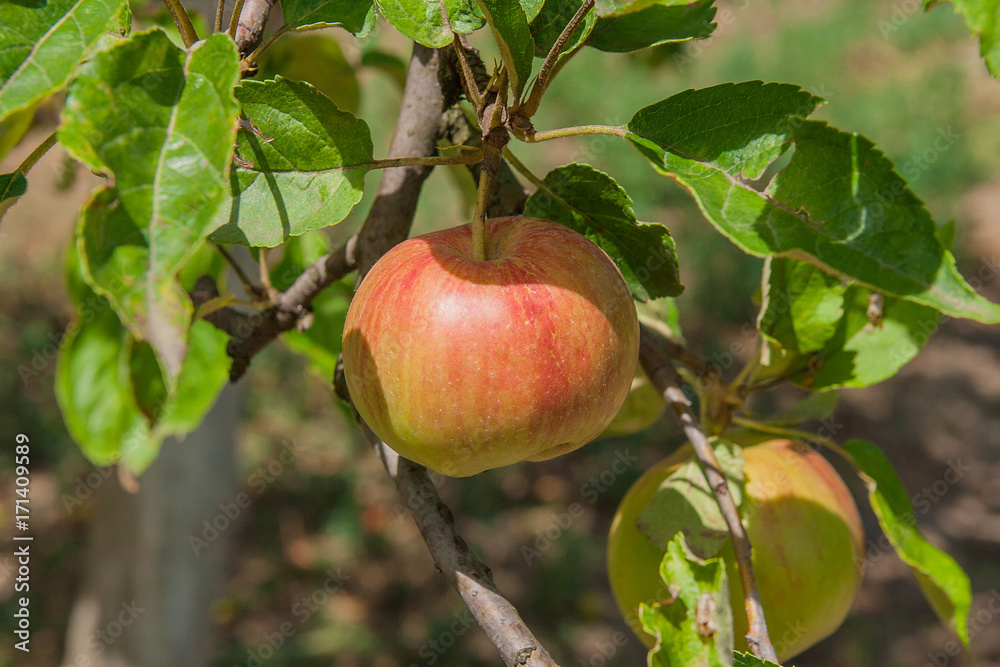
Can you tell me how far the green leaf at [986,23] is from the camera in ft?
1.66

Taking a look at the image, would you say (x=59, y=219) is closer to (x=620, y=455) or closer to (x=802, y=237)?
(x=620, y=455)

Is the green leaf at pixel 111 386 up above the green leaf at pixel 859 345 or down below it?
below

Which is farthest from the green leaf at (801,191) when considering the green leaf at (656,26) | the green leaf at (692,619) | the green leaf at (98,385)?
the green leaf at (98,385)

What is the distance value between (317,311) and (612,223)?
0.75 m

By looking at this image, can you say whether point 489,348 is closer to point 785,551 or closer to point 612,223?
point 612,223

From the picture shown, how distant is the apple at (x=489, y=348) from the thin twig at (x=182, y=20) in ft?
0.92

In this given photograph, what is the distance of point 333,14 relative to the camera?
2.52 feet

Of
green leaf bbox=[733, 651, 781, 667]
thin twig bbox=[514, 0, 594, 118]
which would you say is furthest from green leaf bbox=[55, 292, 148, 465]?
green leaf bbox=[733, 651, 781, 667]

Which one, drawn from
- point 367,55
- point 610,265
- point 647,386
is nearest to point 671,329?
point 647,386

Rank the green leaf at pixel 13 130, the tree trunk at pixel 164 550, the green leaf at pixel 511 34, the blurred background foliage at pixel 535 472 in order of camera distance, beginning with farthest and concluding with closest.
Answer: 1. the blurred background foliage at pixel 535 472
2. the tree trunk at pixel 164 550
3. the green leaf at pixel 13 130
4. the green leaf at pixel 511 34

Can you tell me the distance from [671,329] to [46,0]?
87 cm

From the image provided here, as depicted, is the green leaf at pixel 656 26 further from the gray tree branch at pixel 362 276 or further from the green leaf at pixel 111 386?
the green leaf at pixel 111 386

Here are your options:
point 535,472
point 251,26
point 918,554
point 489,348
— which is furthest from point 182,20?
point 535,472

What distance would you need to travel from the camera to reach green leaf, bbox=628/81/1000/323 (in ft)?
1.80
